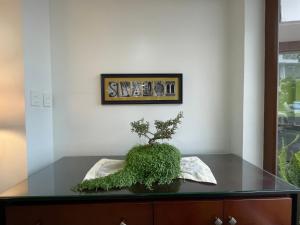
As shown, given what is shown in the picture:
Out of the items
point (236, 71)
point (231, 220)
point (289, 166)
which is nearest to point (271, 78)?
point (236, 71)

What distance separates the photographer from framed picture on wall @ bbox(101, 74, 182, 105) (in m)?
1.71

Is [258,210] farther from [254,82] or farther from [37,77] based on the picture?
[37,77]

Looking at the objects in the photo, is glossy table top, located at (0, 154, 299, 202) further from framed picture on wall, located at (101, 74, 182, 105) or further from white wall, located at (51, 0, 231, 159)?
framed picture on wall, located at (101, 74, 182, 105)

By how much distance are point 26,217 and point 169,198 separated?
0.63m

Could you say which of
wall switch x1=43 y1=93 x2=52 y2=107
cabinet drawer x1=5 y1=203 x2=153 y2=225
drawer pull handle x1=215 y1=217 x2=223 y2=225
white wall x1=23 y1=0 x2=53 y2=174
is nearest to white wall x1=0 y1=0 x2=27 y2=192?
white wall x1=23 y1=0 x2=53 y2=174

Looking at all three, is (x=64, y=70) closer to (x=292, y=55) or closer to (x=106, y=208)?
(x=106, y=208)

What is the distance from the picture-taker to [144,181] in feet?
3.63

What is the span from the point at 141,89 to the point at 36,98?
0.74 m

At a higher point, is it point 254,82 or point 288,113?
point 254,82

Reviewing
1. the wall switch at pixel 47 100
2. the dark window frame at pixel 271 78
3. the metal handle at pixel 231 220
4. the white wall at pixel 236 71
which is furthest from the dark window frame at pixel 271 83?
the wall switch at pixel 47 100

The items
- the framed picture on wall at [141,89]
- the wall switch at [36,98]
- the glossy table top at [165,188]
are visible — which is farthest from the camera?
the framed picture on wall at [141,89]

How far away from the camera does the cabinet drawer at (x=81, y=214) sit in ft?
3.18

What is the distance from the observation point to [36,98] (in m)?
1.50

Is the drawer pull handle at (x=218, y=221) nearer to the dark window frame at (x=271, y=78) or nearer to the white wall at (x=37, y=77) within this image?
the dark window frame at (x=271, y=78)
